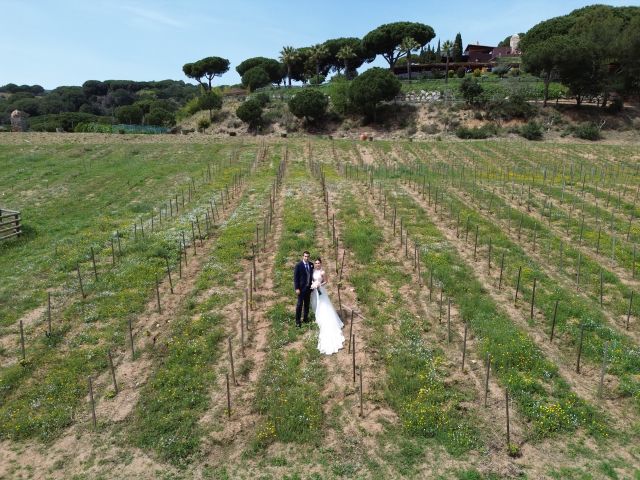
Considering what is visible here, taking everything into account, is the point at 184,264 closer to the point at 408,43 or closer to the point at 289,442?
the point at 289,442

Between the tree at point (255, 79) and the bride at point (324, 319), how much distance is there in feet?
302

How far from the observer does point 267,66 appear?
111 metres

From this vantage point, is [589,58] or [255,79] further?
[255,79]

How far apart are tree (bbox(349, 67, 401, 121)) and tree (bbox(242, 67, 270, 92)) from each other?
117ft

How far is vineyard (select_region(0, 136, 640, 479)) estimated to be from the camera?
10.1 meters

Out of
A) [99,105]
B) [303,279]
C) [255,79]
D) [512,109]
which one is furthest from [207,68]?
[303,279]

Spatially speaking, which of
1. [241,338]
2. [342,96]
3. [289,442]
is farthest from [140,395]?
[342,96]

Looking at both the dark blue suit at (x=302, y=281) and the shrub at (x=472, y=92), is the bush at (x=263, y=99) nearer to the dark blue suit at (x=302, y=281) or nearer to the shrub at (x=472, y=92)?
the shrub at (x=472, y=92)

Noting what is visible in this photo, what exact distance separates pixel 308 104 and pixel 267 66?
47.6 m

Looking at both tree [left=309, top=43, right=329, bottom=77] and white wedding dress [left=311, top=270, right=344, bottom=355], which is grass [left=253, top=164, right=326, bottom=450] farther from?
tree [left=309, top=43, right=329, bottom=77]

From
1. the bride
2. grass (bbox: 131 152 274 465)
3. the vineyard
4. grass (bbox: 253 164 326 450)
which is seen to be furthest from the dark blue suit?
grass (bbox: 131 152 274 465)

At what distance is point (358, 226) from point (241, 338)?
1104cm

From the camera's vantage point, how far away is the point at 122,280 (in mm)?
17734

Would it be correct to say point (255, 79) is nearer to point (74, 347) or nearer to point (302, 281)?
point (302, 281)
